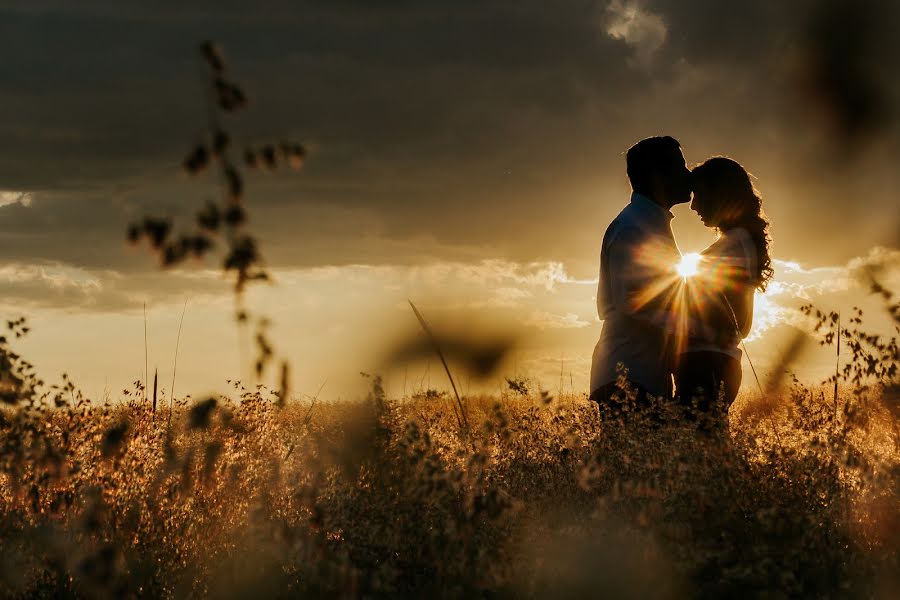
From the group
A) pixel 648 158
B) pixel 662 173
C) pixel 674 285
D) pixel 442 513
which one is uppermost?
pixel 648 158

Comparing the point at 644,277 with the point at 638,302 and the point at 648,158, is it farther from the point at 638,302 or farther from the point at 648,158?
the point at 648,158

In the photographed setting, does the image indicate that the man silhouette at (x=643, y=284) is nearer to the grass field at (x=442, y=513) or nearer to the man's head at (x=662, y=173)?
the man's head at (x=662, y=173)

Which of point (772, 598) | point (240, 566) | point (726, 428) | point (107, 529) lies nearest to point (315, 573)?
point (240, 566)

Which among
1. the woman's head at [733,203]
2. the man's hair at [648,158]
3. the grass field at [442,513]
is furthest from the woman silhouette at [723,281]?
the grass field at [442,513]

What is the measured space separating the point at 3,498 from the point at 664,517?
3566mm

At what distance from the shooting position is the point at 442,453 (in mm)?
5215

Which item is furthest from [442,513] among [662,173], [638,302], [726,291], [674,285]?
[662,173]

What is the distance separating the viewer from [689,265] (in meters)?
6.42

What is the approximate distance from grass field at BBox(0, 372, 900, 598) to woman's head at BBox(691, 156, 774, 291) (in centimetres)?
151

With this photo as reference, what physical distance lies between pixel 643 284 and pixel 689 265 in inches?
17.6

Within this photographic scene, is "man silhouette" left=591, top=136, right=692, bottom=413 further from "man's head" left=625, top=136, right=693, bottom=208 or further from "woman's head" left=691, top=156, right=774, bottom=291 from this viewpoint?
"woman's head" left=691, top=156, right=774, bottom=291

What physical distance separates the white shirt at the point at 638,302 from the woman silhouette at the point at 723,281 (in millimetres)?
164

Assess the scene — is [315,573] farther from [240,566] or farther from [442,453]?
[442,453]

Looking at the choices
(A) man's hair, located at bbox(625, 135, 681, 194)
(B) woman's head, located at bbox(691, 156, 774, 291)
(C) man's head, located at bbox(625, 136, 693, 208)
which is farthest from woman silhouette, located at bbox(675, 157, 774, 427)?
(A) man's hair, located at bbox(625, 135, 681, 194)
